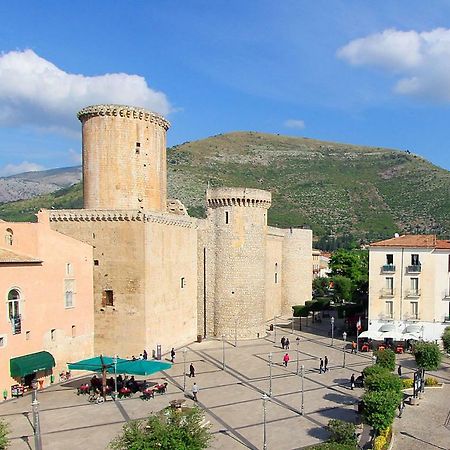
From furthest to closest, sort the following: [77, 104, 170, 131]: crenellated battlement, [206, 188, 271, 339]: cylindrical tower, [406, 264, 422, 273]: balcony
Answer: [206, 188, 271, 339]: cylindrical tower
[406, 264, 422, 273]: balcony
[77, 104, 170, 131]: crenellated battlement

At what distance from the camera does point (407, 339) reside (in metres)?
35.6

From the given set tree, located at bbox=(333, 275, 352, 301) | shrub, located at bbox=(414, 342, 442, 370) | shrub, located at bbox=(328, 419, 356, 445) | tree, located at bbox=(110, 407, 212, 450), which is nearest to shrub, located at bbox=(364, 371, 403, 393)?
shrub, located at bbox=(328, 419, 356, 445)

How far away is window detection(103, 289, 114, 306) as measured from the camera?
33.6 meters

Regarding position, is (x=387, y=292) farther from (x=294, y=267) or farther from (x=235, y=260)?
(x=294, y=267)

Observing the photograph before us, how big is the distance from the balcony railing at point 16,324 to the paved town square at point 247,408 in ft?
11.7

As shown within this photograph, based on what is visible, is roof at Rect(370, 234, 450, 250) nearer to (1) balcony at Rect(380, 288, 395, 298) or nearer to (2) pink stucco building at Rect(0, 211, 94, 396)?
(1) balcony at Rect(380, 288, 395, 298)

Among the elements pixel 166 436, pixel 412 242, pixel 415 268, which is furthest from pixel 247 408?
pixel 412 242

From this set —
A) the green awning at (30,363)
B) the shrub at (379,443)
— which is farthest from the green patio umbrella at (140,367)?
the shrub at (379,443)

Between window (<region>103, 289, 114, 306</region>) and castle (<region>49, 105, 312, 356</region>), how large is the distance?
0.07 metres

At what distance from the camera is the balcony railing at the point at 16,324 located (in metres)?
26.6

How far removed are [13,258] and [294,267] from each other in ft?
120

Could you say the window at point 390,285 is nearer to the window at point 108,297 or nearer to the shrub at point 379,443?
the shrub at point 379,443

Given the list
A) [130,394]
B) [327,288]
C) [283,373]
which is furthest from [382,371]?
[327,288]

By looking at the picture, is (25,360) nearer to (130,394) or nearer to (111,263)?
(130,394)
